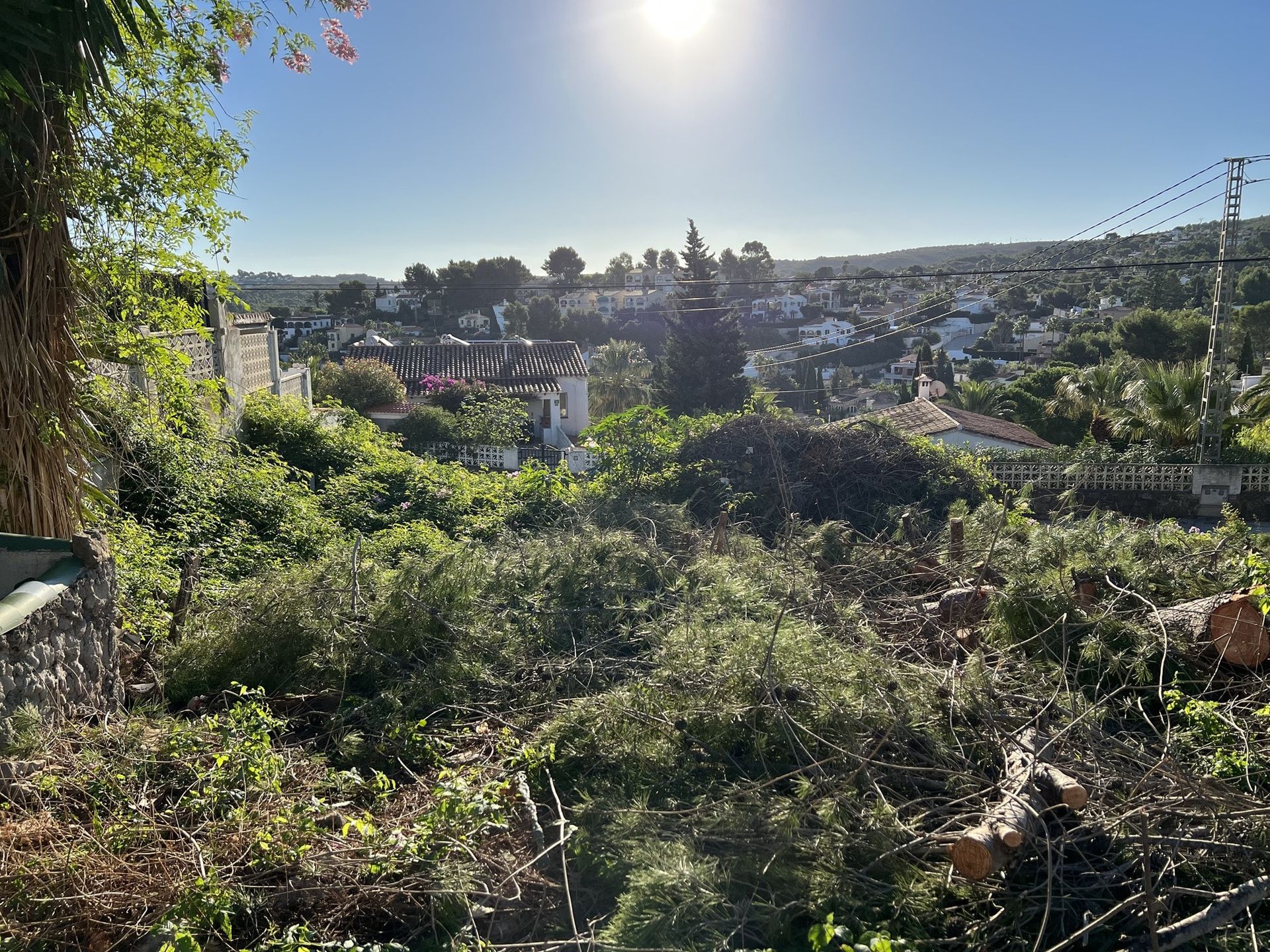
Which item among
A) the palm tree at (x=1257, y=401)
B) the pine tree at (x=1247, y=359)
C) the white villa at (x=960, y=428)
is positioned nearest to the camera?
the palm tree at (x=1257, y=401)

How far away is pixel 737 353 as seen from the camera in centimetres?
3042

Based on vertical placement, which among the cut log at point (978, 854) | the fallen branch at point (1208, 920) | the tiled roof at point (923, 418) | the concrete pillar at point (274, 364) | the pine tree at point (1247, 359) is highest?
the concrete pillar at point (274, 364)

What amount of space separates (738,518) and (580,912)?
6.65 metres

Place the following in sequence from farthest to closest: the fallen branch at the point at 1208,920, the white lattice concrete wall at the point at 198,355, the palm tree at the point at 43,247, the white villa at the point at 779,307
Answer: the white villa at the point at 779,307
the white lattice concrete wall at the point at 198,355
the palm tree at the point at 43,247
the fallen branch at the point at 1208,920

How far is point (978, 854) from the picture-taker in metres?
2.86

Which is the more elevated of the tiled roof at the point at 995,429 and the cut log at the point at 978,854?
the cut log at the point at 978,854

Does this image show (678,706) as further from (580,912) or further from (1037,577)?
(1037,577)

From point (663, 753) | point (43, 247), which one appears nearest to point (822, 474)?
point (663, 753)

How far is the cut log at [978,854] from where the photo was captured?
2.86 metres

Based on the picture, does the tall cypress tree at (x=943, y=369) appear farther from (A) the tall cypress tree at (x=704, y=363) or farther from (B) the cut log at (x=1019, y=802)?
(B) the cut log at (x=1019, y=802)

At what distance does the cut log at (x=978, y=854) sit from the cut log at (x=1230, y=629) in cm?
210

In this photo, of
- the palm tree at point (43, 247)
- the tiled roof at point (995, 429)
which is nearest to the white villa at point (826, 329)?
the tiled roof at point (995, 429)

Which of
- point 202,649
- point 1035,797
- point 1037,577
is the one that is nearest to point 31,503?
point 202,649

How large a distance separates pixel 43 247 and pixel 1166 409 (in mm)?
17995
